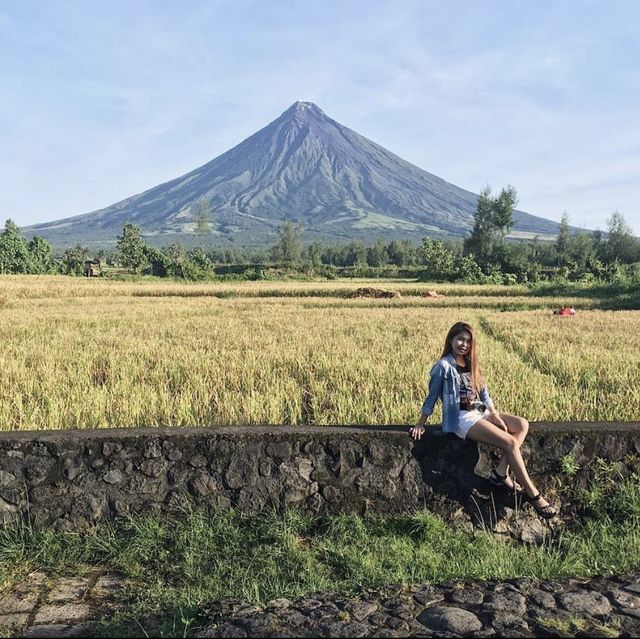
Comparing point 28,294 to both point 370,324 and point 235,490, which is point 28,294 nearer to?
point 370,324

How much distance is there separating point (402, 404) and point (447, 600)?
278cm

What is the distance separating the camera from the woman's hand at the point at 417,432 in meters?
4.33

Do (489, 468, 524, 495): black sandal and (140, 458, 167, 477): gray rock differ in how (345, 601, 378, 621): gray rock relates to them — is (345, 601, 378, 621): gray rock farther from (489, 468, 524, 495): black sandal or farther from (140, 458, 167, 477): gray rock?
(140, 458, 167, 477): gray rock

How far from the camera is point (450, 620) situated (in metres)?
2.91

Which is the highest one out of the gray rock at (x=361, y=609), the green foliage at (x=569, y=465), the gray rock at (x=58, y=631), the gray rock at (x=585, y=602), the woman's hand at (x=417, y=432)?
the woman's hand at (x=417, y=432)

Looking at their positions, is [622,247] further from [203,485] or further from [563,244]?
[203,485]

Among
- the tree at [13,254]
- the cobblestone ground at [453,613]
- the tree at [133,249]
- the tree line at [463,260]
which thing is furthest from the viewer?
the tree at [133,249]

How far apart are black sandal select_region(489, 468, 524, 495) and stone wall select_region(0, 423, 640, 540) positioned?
69mm

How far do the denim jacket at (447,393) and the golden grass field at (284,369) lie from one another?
40.6 inches

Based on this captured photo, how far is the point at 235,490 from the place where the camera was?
171 inches

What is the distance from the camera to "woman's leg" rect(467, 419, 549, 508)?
4.15 meters

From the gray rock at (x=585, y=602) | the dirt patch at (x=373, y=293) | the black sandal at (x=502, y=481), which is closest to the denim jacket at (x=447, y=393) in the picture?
the black sandal at (x=502, y=481)

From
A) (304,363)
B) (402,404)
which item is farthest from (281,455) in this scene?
(304,363)

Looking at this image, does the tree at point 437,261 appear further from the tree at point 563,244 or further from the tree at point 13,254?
the tree at point 13,254
